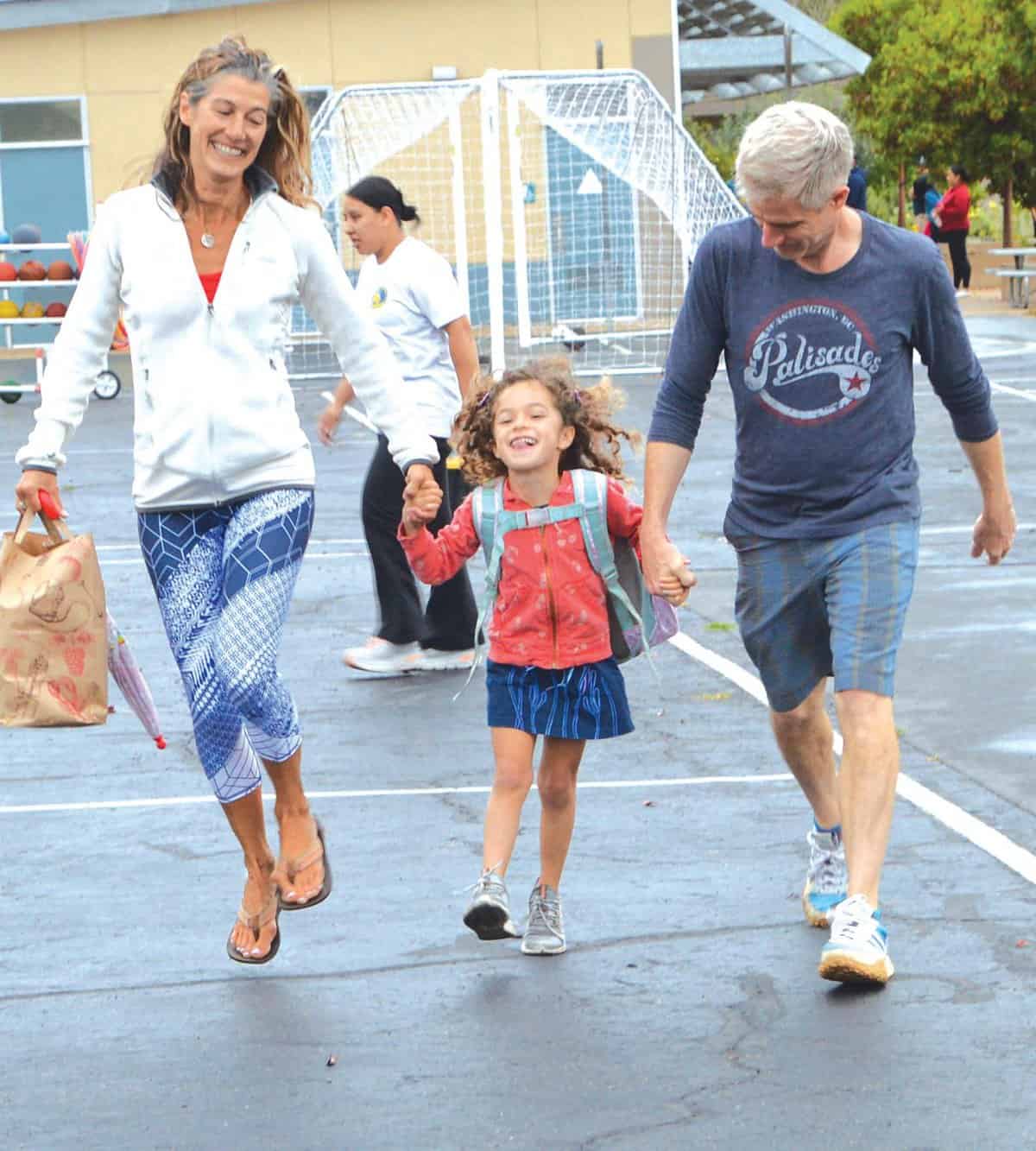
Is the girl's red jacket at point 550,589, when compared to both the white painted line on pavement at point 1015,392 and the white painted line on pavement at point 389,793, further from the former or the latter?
the white painted line on pavement at point 1015,392

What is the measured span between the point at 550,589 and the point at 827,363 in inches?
34.9

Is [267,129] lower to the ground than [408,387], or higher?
higher

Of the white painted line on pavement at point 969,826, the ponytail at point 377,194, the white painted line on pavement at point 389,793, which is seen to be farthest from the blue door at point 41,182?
the white painted line on pavement at point 969,826

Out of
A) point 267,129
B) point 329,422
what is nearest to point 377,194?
point 329,422

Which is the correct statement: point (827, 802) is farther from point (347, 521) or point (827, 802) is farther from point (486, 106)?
point (486, 106)

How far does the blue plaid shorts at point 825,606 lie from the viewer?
5.25m

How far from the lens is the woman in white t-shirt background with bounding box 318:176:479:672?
360 inches

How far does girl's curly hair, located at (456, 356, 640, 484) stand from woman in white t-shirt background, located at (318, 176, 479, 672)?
3147mm

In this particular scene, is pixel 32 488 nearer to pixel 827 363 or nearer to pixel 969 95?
pixel 827 363

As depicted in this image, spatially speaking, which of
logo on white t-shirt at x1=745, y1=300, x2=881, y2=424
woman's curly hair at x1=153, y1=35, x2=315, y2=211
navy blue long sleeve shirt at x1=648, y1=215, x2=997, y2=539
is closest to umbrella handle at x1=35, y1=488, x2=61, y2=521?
woman's curly hair at x1=153, y1=35, x2=315, y2=211

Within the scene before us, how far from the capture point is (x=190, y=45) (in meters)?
32.0

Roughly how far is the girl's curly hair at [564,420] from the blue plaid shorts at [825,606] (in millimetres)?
469

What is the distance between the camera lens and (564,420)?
223 inches

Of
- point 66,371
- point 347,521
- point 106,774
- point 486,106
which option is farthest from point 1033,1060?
point 486,106
